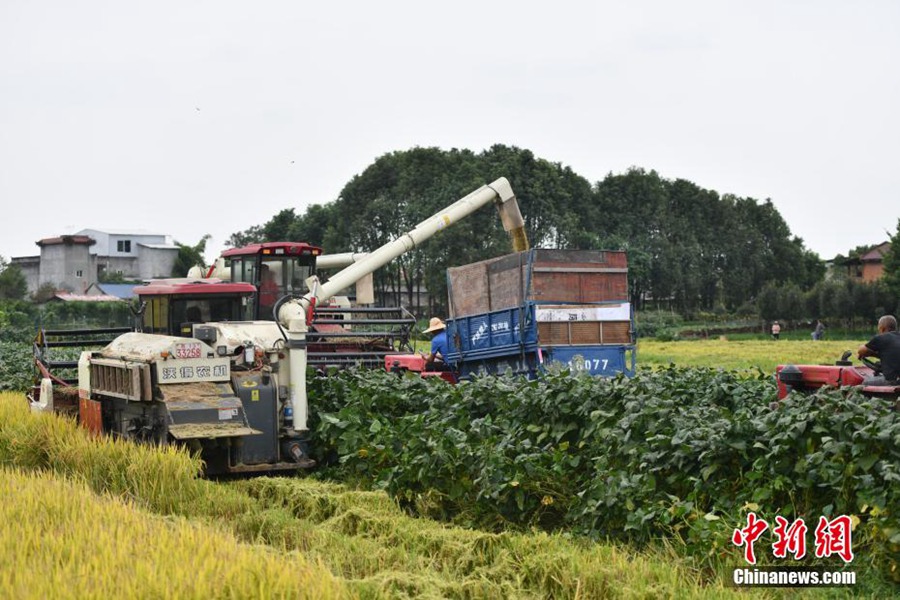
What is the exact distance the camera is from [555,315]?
2008cm

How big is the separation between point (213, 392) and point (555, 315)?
8498 mm

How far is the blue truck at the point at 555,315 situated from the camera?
19.9 m

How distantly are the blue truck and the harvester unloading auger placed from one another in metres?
5.76

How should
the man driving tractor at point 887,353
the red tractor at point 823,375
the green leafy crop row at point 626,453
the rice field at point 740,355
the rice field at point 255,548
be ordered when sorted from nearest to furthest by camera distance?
1. the rice field at point 255,548
2. the green leafy crop row at point 626,453
3. the man driving tractor at point 887,353
4. the red tractor at point 823,375
5. the rice field at point 740,355

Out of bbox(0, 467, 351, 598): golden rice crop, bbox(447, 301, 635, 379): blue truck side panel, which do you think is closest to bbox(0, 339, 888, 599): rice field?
bbox(0, 467, 351, 598): golden rice crop

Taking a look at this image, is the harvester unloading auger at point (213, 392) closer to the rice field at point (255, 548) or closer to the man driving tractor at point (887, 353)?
the rice field at point (255, 548)

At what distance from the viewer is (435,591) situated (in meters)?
7.53

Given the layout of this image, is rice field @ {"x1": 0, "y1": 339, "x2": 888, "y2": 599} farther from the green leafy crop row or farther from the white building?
the white building

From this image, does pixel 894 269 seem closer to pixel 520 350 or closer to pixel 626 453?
pixel 520 350

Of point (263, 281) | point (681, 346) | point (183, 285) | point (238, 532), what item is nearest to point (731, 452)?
point (238, 532)

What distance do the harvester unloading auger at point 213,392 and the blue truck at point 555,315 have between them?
5759 mm

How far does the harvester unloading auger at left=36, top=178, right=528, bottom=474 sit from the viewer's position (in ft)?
42.5

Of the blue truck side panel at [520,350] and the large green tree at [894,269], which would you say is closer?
the blue truck side panel at [520,350]

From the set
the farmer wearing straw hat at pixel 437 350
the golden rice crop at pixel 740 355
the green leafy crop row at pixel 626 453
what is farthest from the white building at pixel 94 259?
the green leafy crop row at pixel 626 453
